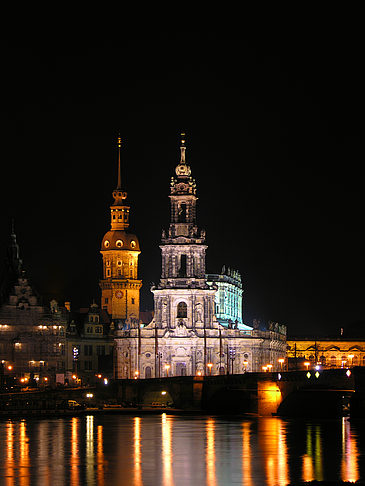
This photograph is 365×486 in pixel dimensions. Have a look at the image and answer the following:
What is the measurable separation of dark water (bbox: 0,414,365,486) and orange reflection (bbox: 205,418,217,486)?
0.19 ft

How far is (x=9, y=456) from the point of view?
95.5m

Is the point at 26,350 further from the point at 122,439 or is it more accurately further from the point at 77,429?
the point at 122,439

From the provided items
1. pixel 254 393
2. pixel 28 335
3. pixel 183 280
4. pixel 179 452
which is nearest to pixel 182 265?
pixel 183 280

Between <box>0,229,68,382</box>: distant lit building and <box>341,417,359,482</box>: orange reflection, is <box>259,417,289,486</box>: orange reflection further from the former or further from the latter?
<box>0,229,68,382</box>: distant lit building

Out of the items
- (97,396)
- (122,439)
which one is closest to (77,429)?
(122,439)

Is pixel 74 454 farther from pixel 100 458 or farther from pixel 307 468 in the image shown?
pixel 307 468

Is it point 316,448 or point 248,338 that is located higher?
point 248,338

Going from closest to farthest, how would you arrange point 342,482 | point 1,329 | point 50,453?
point 342,482
point 50,453
point 1,329

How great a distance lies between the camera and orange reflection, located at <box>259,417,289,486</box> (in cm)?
8269

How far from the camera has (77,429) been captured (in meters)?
122

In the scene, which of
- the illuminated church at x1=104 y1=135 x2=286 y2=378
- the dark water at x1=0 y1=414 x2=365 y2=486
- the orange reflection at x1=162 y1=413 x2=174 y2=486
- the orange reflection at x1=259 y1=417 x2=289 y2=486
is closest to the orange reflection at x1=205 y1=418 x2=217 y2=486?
the dark water at x1=0 y1=414 x2=365 y2=486

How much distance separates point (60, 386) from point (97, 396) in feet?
36.7

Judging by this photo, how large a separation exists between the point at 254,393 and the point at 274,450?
46960mm

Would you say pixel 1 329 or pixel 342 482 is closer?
pixel 342 482
